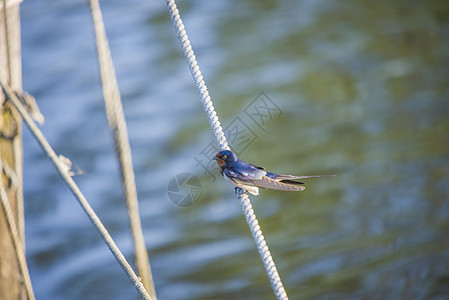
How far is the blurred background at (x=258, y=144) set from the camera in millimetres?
3439

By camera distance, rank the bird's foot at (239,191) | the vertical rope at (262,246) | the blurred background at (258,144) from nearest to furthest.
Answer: the vertical rope at (262,246) → the bird's foot at (239,191) → the blurred background at (258,144)

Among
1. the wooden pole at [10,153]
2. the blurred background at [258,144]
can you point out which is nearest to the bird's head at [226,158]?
the wooden pole at [10,153]

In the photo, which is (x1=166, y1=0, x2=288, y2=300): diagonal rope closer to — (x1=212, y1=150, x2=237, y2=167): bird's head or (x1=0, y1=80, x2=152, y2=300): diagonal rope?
(x1=212, y1=150, x2=237, y2=167): bird's head

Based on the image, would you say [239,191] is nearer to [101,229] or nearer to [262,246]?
[262,246]

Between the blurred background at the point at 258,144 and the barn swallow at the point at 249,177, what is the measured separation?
5.70ft

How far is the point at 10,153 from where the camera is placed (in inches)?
83.3

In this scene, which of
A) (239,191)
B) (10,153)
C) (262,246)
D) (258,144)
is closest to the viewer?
(262,246)

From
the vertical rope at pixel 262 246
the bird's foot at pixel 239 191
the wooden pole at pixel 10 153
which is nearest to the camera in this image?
the vertical rope at pixel 262 246

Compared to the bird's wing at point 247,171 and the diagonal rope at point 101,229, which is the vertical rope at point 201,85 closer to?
the bird's wing at point 247,171

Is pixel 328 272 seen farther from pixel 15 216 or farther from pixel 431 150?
pixel 15 216

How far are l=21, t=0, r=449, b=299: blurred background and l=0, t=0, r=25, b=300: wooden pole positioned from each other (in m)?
1.43

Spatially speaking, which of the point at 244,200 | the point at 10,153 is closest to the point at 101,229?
the point at 244,200

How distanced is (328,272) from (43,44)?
3907mm

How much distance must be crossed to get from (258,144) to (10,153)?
8.89 ft
